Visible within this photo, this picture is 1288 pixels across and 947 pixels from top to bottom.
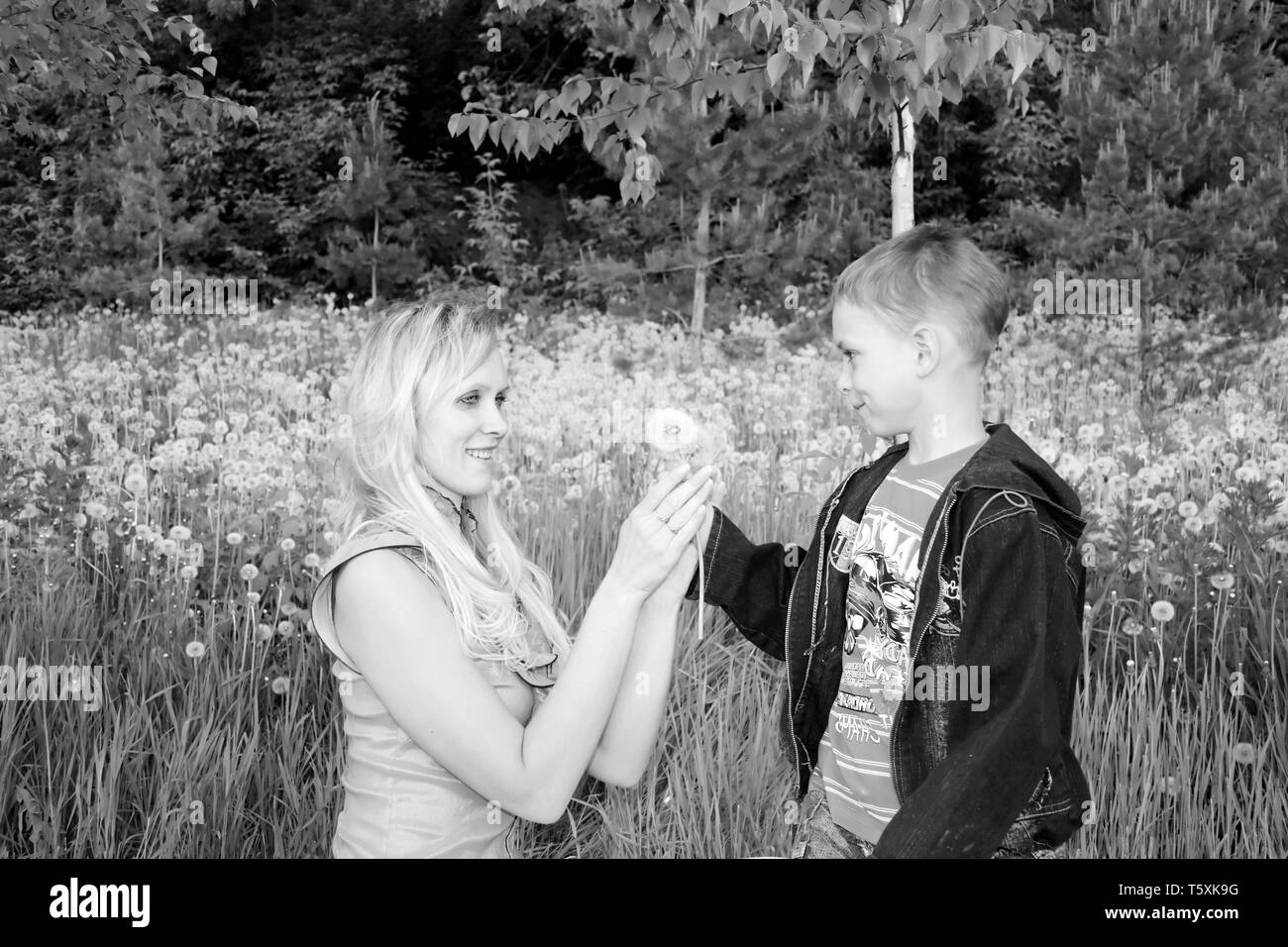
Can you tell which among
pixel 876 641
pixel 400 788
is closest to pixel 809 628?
pixel 876 641

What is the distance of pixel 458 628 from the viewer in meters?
1.82

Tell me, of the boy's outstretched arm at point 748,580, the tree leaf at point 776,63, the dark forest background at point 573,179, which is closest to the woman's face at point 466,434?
the boy's outstretched arm at point 748,580

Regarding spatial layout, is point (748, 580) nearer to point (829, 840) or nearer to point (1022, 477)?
point (829, 840)

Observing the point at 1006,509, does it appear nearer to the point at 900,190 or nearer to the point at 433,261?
the point at 900,190

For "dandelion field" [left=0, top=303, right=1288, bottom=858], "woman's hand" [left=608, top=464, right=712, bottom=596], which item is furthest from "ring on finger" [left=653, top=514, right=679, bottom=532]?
"dandelion field" [left=0, top=303, right=1288, bottom=858]

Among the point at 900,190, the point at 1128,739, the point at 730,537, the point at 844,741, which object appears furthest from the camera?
the point at 900,190

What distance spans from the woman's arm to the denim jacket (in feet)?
1.34

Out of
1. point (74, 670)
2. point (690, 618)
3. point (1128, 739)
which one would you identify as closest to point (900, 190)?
point (690, 618)

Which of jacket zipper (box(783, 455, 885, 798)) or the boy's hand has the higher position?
the boy's hand

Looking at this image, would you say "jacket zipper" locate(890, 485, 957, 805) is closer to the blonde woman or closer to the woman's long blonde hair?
the blonde woman

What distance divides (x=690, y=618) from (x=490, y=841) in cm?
167

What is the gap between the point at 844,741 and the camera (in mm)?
2062

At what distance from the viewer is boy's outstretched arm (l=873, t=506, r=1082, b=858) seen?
159 centimetres

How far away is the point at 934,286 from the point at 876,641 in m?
0.64
